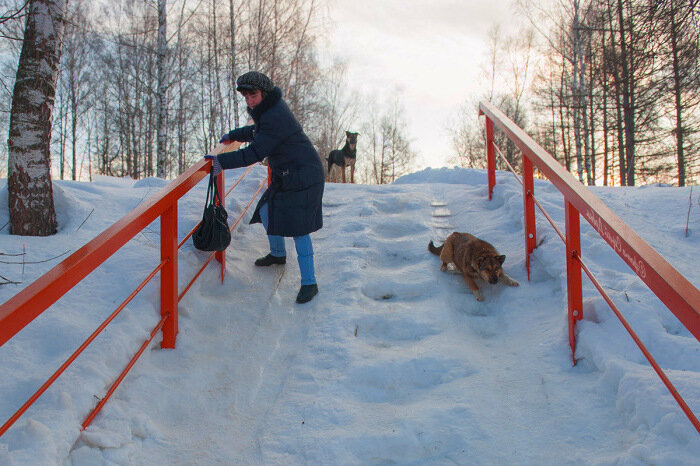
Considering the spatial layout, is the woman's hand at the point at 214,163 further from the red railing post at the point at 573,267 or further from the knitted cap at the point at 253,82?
the red railing post at the point at 573,267

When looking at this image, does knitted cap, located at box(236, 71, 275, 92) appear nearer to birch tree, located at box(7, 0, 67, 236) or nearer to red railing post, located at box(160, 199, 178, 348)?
red railing post, located at box(160, 199, 178, 348)

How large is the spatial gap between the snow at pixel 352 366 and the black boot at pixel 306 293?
56 mm

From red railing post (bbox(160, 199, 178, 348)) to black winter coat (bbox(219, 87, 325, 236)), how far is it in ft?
2.87

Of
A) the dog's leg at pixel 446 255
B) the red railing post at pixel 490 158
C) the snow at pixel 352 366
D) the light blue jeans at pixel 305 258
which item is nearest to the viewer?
the snow at pixel 352 366

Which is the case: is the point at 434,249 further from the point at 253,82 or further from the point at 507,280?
the point at 253,82

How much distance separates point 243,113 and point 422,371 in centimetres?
1794

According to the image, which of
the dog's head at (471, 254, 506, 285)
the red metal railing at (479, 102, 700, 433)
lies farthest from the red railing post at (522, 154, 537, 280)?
the dog's head at (471, 254, 506, 285)

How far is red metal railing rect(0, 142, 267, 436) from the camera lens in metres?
1.52

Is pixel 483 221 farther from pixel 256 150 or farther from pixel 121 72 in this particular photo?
pixel 121 72

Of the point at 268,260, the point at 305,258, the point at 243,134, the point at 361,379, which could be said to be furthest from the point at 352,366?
the point at 243,134

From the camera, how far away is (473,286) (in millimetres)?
3441

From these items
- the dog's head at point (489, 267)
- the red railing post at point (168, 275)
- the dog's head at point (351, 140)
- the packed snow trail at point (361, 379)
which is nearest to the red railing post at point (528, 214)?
the packed snow trail at point (361, 379)

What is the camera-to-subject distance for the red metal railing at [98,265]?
5.00ft

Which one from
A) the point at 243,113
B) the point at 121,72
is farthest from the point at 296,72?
the point at 121,72
